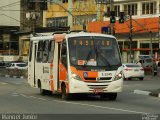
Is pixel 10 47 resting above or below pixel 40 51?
below

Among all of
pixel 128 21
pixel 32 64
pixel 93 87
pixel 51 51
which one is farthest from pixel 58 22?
pixel 93 87

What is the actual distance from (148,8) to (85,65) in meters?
53.5

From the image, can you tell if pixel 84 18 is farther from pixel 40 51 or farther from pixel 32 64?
pixel 40 51

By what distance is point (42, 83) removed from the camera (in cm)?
2573

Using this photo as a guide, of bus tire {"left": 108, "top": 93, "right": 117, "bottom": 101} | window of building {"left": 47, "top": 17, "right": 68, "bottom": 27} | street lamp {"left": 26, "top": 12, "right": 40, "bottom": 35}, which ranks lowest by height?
bus tire {"left": 108, "top": 93, "right": 117, "bottom": 101}

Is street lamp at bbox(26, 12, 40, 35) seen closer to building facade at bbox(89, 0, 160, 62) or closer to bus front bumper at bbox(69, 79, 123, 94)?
building facade at bbox(89, 0, 160, 62)

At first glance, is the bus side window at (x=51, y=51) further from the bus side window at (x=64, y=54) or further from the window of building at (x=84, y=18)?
the window of building at (x=84, y=18)

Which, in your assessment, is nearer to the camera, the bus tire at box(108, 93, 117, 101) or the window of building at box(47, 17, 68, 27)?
the bus tire at box(108, 93, 117, 101)

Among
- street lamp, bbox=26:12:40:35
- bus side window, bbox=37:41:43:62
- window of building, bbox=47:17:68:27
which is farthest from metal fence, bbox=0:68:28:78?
street lamp, bbox=26:12:40:35

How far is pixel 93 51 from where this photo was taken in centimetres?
2258

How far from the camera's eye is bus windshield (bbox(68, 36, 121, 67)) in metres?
22.3

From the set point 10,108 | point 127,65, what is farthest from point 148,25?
point 10,108

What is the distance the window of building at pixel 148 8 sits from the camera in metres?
73.4

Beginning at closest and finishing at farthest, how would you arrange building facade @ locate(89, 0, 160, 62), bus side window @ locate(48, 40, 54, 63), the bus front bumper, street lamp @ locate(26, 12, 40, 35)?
1. the bus front bumper
2. bus side window @ locate(48, 40, 54, 63)
3. building facade @ locate(89, 0, 160, 62)
4. street lamp @ locate(26, 12, 40, 35)
